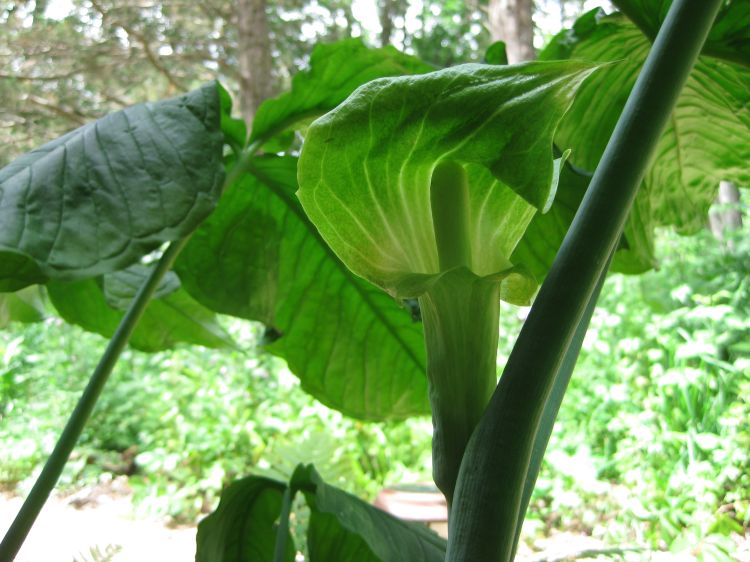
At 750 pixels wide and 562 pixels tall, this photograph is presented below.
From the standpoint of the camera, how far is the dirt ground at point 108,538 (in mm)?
604

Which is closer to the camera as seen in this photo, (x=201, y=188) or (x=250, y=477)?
(x=201, y=188)

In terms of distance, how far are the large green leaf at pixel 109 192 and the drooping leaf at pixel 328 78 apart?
134mm

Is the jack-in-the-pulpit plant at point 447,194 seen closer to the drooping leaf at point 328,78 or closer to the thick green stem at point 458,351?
the thick green stem at point 458,351

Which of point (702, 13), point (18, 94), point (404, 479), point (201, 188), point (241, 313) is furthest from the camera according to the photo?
point (18, 94)

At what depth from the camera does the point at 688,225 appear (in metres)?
0.64

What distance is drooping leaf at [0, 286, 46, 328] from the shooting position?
0.66m

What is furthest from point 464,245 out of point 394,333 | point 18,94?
point 18,94

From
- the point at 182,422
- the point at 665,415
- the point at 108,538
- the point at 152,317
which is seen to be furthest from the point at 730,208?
the point at 182,422

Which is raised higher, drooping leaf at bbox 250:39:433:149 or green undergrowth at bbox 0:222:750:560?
drooping leaf at bbox 250:39:433:149

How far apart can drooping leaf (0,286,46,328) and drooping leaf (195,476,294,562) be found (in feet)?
0.99

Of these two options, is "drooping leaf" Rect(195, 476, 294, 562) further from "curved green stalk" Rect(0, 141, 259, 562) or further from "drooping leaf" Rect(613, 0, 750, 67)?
"drooping leaf" Rect(613, 0, 750, 67)

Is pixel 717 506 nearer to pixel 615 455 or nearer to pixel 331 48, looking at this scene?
pixel 331 48

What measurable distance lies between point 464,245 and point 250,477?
0.34 metres

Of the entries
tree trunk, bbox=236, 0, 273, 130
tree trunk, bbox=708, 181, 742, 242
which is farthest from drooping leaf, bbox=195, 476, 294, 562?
tree trunk, bbox=236, 0, 273, 130
